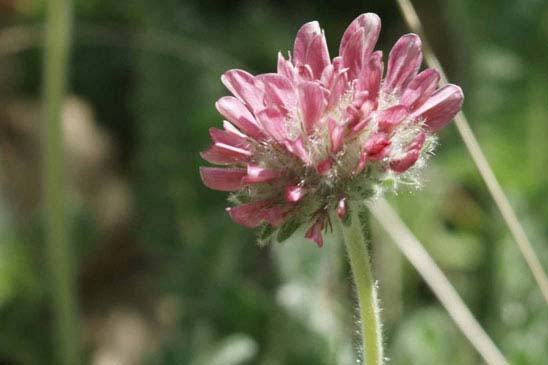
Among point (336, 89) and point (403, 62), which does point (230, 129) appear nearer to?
point (336, 89)

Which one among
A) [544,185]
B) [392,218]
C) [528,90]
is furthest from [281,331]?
[528,90]

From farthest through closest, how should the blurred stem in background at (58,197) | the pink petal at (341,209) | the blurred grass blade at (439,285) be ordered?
the blurred stem in background at (58,197), the blurred grass blade at (439,285), the pink petal at (341,209)

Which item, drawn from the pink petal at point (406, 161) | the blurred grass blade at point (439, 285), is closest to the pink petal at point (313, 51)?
the pink petal at point (406, 161)

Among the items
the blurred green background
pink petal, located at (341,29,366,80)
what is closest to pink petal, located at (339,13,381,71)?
pink petal, located at (341,29,366,80)

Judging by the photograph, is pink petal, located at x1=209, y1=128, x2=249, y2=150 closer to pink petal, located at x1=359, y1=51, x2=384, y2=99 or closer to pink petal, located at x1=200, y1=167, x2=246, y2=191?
pink petal, located at x1=200, y1=167, x2=246, y2=191

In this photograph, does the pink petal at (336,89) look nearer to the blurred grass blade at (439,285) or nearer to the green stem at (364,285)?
the green stem at (364,285)

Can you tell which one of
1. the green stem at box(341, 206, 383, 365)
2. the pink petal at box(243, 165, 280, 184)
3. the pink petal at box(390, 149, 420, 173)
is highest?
the pink petal at box(243, 165, 280, 184)

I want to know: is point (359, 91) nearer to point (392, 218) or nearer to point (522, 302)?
point (392, 218)
